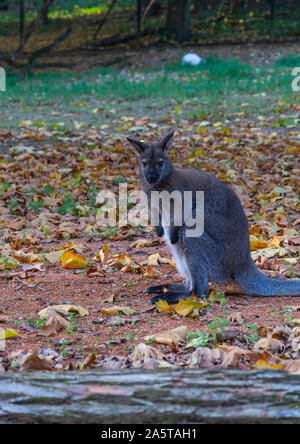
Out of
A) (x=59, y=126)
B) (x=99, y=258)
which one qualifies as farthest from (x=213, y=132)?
(x=99, y=258)

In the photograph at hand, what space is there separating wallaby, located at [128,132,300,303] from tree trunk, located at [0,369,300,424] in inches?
70.1

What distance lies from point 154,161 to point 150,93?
8600 millimetres

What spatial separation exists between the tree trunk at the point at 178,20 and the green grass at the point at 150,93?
7.71 ft

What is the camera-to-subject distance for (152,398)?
1.89m

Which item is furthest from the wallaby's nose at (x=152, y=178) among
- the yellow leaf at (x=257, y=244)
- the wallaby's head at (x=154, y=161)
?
the yellow leaf at (x=257, y=244)

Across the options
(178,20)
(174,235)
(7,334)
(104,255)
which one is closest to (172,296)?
(174,235)

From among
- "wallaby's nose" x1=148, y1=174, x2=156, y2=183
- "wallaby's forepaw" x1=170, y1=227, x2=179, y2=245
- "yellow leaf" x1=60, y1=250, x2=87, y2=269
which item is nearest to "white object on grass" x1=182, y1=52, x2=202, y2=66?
"yellow leaf" x1=60, y1=250, x2=87, y2=269

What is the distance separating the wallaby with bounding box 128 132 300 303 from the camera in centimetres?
380

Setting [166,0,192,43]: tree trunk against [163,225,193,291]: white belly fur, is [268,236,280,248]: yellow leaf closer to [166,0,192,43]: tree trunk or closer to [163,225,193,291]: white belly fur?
[163,225,193,291]: white belly fur

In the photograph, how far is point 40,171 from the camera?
7.44 metres

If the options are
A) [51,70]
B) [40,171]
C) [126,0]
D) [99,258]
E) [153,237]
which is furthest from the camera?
[126,0]

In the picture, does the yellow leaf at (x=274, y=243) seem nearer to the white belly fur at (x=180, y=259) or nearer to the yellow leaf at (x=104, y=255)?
the white belly fur at (x=180, y=259)
